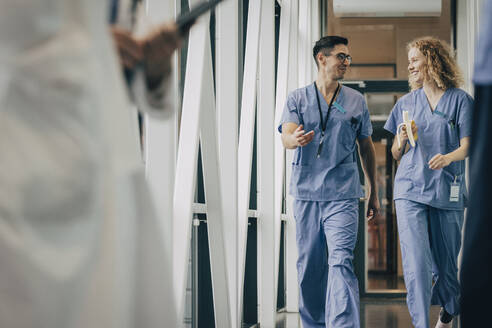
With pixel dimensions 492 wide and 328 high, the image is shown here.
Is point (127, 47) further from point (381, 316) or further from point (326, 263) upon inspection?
point (381, 316)

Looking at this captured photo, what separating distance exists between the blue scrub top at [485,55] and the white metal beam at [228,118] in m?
2.30

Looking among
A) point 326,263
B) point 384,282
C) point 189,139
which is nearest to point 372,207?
point 326,263

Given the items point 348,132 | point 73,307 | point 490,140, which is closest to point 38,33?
point 73,307

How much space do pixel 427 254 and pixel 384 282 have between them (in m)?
5.41

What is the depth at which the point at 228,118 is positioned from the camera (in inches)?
140

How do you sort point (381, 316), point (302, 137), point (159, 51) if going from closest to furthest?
point (159, 51) < point (302, 137) < point (381, 316)

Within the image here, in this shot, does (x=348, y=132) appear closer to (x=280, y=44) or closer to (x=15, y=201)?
(x=280, y=44)

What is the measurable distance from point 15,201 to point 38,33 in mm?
222

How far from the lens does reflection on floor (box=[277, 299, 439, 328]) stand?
4.88 meters

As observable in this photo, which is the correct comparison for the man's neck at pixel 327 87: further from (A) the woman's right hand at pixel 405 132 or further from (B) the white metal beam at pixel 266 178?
(B) the white metal beam at pixel 266 178

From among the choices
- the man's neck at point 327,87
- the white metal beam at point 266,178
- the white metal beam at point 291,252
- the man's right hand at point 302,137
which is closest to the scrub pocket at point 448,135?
the man's neck at point 327,87

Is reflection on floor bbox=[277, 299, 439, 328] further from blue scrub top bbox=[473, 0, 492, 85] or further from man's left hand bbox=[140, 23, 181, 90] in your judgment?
man's left hand bbox=[140, 23, 181, 90]

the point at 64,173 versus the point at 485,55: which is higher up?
the point at 485,55

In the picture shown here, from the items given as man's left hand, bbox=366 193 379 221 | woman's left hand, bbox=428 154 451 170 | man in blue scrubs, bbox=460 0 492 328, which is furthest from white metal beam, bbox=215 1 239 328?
man in blue scrubs, bbox=460 0 492 328
